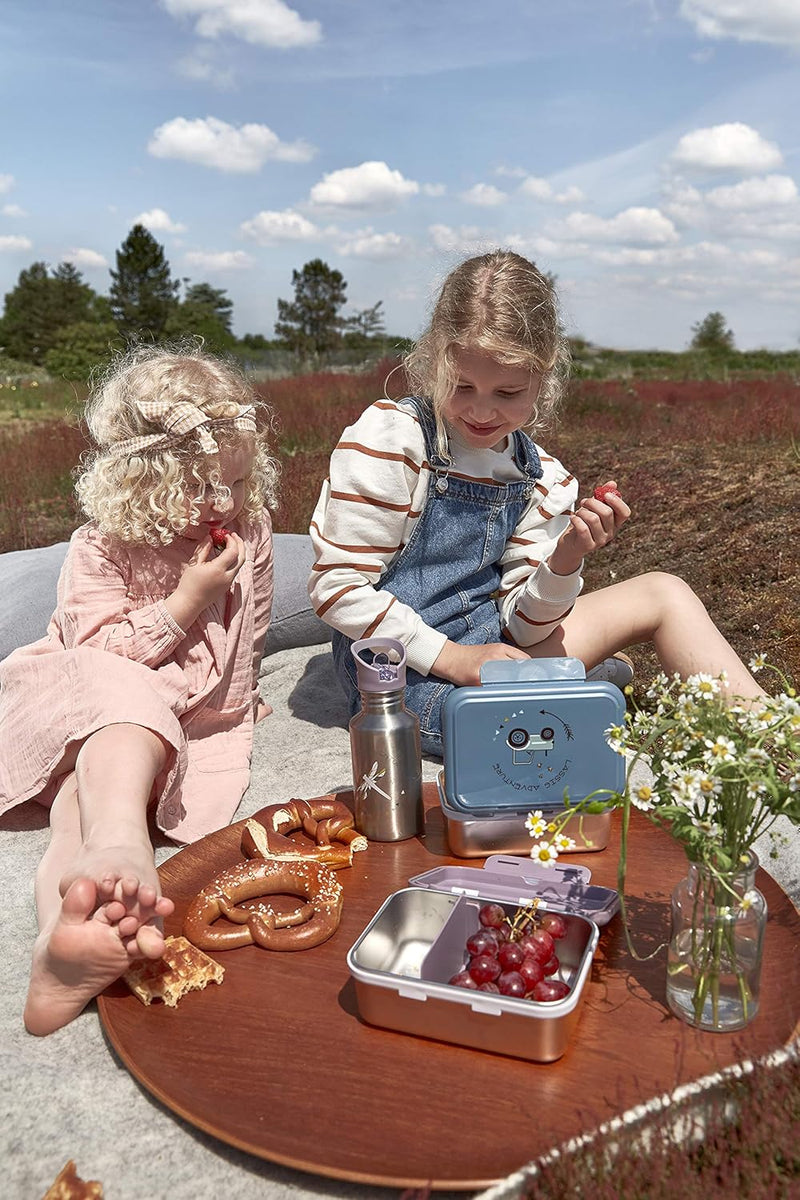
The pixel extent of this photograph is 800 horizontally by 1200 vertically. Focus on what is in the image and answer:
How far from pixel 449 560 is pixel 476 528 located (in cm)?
11

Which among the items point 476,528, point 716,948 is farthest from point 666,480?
point 716,948

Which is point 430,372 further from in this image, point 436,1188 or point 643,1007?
point 436,1188

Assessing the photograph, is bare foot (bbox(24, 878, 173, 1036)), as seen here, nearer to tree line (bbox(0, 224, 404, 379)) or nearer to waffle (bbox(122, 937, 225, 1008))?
waffle (bbox(122, 937, 225, 1008))

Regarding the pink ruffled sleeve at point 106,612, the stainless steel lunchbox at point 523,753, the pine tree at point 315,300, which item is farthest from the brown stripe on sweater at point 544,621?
the pine tree at point 315,300

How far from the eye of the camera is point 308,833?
6.12ft

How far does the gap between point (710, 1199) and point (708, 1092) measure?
13 cm

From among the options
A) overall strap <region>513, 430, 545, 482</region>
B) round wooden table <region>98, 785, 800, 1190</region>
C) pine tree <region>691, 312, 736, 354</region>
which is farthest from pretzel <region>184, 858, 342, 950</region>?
pine tree <region>691, 312, 736, 354</region>

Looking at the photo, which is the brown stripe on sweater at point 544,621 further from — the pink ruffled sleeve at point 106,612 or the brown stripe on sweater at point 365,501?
the pink ruffled sleeve at point 106,612

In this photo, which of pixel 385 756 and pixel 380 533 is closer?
pixel 385 756

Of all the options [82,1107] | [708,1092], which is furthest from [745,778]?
[82,1107]

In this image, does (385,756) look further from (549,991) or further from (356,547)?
(356,547)

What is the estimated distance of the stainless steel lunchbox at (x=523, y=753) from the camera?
1652 millimetres

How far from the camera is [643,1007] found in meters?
1.33

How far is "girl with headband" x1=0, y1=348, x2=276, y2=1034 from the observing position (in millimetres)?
1993
